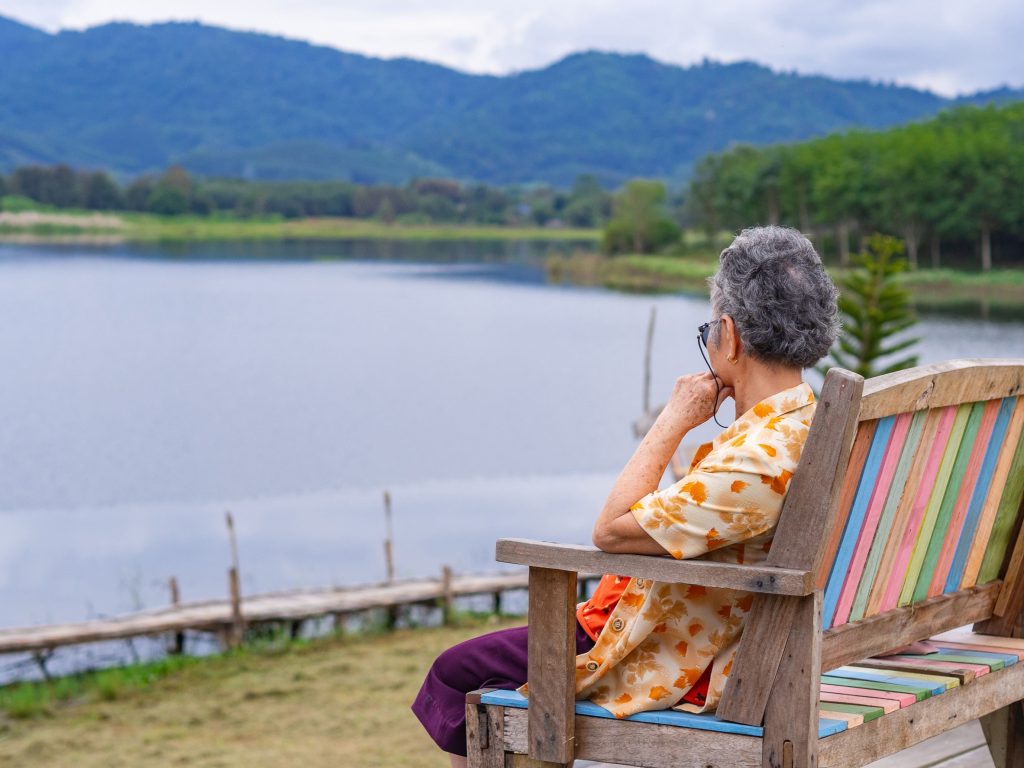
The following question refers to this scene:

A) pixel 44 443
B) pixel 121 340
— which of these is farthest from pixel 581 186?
pixel 44 443

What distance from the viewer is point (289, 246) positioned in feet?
371

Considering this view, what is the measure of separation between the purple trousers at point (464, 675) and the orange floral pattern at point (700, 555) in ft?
0.52

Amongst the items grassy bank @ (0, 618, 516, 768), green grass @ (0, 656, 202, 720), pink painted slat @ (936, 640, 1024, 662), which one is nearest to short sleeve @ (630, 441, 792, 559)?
pink painted slat @ (936, 640, 1024, 662)

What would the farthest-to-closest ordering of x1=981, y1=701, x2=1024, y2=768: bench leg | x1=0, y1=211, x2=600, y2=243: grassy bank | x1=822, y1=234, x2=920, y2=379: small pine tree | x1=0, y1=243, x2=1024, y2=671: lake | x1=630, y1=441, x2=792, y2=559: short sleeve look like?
x1=0, y1=211, x2=600, y2=243: grassy bank → x1=822, y1=234, x2=920, y2=379: small pine tree → x1=0, y1=243, x2=1024, y2=671: lake → x1=981, y1=701, x2=1024, y2=768: bench leg → x1=630, y1=441, x2=792, y2=559: short sleeve

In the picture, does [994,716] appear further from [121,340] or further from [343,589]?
[121,340]

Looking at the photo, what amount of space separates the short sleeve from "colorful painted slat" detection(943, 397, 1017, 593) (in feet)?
1.87

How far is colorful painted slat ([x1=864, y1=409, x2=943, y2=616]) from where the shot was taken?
2141mm

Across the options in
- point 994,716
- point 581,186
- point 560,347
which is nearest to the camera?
point 994,716

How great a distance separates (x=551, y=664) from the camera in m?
2.19

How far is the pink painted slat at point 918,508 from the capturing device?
7.17 feet

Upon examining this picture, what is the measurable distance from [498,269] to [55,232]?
50578mm

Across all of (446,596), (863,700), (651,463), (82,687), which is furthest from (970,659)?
(446,596)

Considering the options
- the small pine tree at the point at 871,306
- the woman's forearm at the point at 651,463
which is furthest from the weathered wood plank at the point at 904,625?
the small pine tree at the point at 871,306

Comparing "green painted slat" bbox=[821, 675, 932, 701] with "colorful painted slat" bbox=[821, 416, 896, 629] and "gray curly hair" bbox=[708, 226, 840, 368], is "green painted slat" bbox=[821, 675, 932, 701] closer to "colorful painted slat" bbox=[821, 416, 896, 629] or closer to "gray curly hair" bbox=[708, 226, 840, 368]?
"colorful painted slat" bbox=[821, 416, 896, 629]
